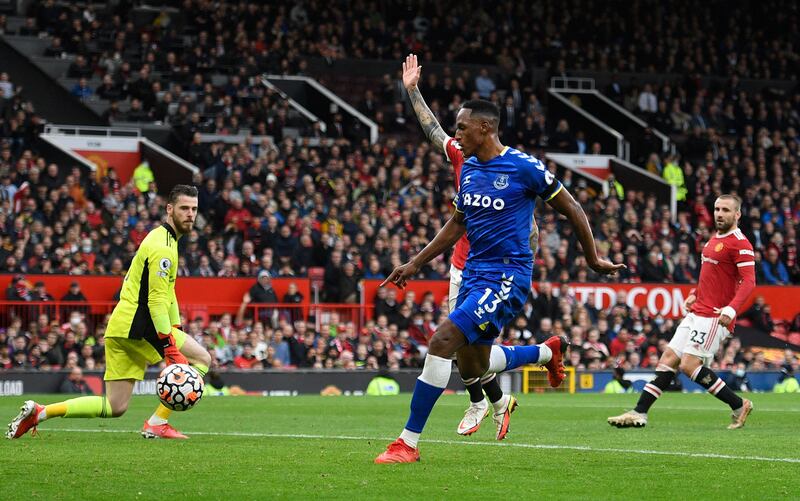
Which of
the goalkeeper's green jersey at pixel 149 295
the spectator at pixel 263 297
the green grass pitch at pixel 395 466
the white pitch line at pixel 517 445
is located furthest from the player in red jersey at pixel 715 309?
the spectator at pixel 263 297

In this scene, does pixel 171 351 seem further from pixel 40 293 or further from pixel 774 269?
pixel 774 269

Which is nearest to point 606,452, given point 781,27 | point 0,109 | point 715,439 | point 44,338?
point 715,439

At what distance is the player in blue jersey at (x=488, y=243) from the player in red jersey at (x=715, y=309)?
470 cm

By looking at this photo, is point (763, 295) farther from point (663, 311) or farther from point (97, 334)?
point (97, 334)

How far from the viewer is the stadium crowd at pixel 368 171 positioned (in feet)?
84.3

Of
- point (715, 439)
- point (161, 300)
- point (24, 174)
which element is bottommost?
point (715, 439)

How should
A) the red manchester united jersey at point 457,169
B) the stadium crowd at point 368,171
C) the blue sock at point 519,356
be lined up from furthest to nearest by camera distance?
the stadium crowd at point 368,171 < the red manchester united jersey at point 457,169 < the blue sock at point 519,356

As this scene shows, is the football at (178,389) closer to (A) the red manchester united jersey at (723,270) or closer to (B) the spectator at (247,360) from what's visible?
(A) the red manchester united jersey at (723,270)

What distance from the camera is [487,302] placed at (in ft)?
32.1

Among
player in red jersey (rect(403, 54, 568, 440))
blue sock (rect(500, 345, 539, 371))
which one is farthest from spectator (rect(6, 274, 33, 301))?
blue sock (rect(500, 345, 539, 371))

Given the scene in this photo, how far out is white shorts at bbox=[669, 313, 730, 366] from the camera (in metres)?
14.5

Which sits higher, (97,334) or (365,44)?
(365,44)

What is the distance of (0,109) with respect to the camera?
30531 millimetres

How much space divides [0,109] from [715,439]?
22060mm
